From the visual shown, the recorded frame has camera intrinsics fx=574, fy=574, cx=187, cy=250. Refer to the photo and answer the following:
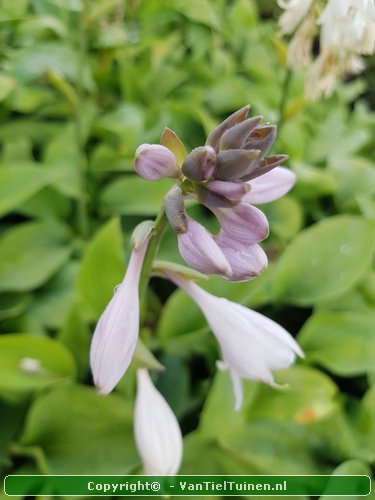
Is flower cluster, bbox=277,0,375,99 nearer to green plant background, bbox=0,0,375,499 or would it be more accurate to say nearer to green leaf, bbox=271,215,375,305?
green plant background, bbox=0,0,375,499

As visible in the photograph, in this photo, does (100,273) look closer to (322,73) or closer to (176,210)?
(176,210)

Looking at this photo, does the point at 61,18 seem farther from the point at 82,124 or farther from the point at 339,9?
the point at 339,9

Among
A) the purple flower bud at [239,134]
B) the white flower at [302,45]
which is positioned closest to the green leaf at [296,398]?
the purple flower bud at [239,134]

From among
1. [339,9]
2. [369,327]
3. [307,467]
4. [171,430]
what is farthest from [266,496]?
[339,9]

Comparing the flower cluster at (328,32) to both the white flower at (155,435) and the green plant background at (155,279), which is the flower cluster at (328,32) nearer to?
the green plant background at (155,279)

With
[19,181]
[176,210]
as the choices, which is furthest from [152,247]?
[19,181]

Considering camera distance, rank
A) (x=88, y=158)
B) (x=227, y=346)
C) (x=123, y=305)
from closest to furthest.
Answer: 1. (x=123, y=305)
2. (x=227, y=346)
3. (x=88, y=158)
